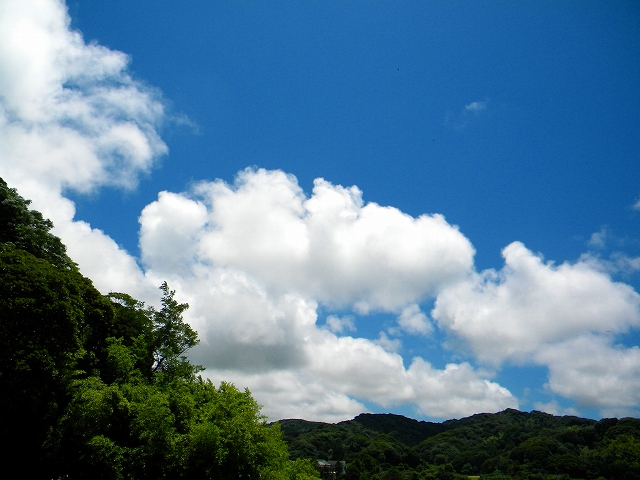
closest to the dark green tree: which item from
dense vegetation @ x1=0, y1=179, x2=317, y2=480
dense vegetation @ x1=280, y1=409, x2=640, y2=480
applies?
dense vegetation @ x1=0, y1=179, x2=317, y2=480

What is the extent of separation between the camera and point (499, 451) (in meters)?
117

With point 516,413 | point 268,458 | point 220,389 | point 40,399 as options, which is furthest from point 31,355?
point 516,413

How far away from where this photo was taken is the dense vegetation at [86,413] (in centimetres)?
1883

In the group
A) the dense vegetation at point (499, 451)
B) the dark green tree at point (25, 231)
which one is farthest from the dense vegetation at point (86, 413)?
the dense vegetation at point (499, 451)

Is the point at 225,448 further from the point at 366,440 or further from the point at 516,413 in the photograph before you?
the point at 516,413

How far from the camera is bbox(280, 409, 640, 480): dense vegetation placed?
276 feet

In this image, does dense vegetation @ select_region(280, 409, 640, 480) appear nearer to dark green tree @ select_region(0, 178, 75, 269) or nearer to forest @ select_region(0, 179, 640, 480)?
forest @ select_region(0, 179, 640, 480)

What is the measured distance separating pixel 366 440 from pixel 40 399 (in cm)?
11782

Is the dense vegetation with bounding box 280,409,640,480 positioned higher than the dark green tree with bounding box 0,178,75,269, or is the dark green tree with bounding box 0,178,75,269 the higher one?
the dark green tree with bounding box 0,178,75,269

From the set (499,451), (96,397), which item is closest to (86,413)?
(96,397)

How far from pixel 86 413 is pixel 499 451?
12540 cm

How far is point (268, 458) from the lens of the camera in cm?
1956

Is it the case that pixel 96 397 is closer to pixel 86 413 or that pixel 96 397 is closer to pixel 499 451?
pixel 86 413

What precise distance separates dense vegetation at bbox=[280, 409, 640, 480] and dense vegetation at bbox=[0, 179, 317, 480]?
73373 millimetres
